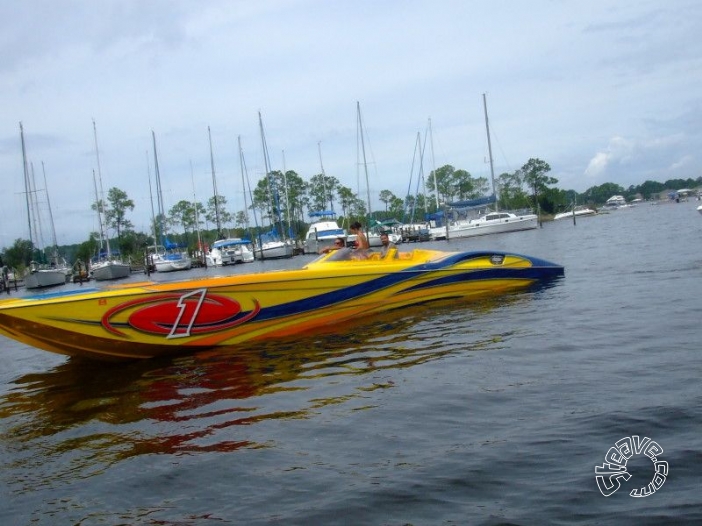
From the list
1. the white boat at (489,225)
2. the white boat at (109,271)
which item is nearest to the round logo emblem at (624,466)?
the white boat at (109,271)

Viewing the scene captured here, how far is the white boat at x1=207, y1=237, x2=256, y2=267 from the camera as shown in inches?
1812

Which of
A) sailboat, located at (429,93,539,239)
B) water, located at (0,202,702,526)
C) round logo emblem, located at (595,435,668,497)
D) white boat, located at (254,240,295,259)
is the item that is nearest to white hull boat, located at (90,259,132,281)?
white boat, located at (254,240,295,259)

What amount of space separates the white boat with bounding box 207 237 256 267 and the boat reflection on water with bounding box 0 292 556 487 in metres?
36.0

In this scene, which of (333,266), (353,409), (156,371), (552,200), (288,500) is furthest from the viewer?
(552,200)

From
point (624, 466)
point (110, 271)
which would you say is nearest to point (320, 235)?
point (110, 271)

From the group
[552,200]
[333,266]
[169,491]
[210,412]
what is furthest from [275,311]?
[552,200]

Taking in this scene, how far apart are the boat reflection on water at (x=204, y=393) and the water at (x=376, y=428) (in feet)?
0.09

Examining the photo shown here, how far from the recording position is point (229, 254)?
46.1 m

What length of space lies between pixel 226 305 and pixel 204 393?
2.38m

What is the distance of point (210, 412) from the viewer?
6.55 meters

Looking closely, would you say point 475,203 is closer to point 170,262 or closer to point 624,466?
point 170,262

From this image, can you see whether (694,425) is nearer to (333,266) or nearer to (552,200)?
(333,266)

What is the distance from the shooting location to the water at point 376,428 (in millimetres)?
4234

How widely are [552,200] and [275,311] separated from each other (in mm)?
84889
